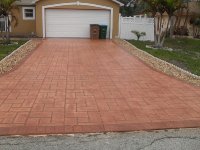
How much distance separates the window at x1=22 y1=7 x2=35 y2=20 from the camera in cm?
2367

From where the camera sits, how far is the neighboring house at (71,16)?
2219 cm

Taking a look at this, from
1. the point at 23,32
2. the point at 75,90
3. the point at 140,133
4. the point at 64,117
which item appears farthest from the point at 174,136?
the point at 23,32

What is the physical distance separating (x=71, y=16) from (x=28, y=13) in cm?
358

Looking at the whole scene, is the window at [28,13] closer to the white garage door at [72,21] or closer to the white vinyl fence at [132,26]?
the white garage door at [72,21]

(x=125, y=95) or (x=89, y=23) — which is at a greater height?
(x=89, y=23)

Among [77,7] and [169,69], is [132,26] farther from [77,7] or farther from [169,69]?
[169,69]

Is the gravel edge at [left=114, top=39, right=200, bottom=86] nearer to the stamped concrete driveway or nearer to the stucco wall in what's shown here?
the stamped concrete driveway

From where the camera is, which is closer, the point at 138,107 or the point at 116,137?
the point at 116,137

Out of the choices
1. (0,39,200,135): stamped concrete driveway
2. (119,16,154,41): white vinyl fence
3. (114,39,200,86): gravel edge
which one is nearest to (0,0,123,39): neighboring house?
(119,16,154,41): white vinyl fence

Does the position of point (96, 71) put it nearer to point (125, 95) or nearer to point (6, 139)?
point (125, 95)

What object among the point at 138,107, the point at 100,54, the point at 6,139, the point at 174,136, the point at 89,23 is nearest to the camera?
the point at 6,139

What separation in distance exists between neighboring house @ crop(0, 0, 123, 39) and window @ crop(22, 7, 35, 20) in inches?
10.9

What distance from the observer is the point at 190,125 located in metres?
5.80

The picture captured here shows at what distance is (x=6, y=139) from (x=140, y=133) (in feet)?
7.27
